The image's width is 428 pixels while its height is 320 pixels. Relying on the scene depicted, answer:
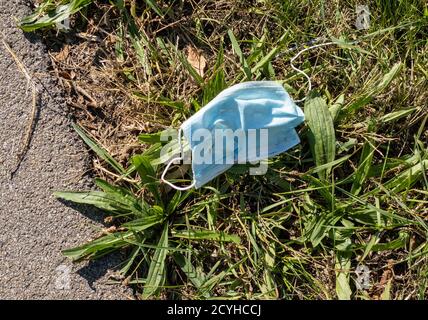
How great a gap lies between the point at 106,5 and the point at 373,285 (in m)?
1.33

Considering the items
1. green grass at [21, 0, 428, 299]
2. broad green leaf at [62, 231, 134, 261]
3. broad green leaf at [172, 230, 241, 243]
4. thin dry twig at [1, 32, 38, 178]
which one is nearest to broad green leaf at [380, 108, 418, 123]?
green grass at [21, 0, 428, 299]

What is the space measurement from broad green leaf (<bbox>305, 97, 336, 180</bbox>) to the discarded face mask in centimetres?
5

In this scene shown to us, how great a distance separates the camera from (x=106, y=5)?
231 centimetres

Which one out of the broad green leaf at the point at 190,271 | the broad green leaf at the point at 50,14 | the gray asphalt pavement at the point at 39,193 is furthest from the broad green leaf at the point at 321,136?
the broad green leaf at the point at 50,14

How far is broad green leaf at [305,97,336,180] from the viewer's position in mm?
2141

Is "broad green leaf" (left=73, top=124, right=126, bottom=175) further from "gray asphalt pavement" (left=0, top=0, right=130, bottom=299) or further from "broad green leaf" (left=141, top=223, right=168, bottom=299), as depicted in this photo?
"broad green leaf" (left=141, top=223, right=168, bottom=299)

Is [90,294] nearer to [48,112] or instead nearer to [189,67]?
A: [48,112]

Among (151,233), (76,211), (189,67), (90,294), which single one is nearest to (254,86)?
(189,67)

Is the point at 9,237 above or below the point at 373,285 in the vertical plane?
above

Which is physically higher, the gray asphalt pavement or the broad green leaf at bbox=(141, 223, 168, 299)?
the gray asphalt pavement

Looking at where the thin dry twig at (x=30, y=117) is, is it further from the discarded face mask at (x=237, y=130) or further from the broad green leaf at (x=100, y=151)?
the discarded face mask at (x=237, y=130)

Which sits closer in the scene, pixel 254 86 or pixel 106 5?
pixel 254 86

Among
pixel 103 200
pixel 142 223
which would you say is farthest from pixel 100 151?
pixel 142 223

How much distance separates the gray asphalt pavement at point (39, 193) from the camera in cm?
219
